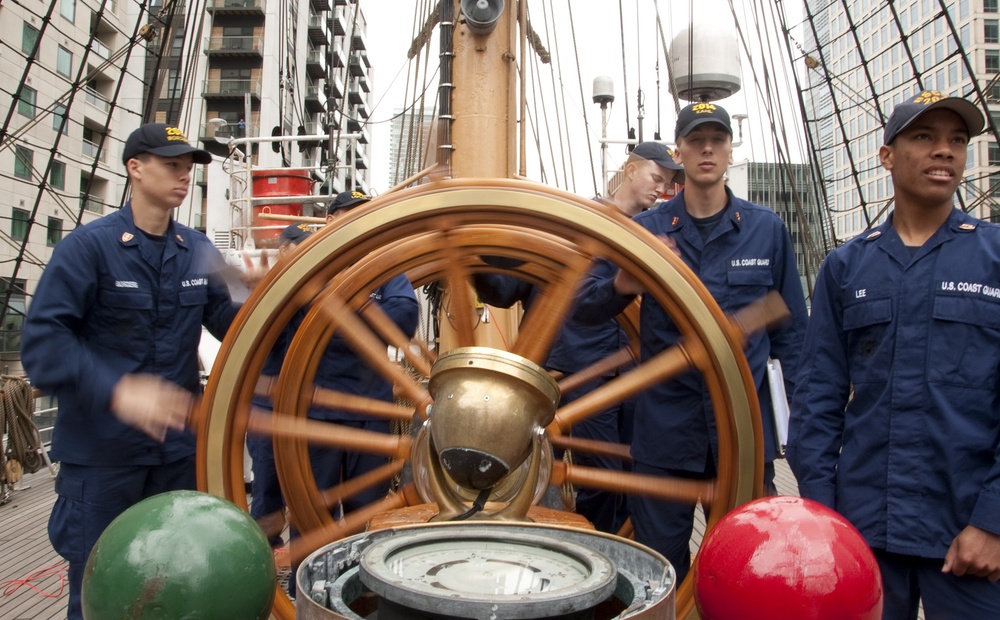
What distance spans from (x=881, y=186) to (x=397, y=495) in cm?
5071

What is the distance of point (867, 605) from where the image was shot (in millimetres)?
1220

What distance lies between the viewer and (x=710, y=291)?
2.39 metres

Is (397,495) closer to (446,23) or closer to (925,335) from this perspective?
(925,335)

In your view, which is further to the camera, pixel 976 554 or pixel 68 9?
pixel 68 9

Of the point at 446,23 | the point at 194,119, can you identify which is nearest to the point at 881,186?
the point at 194,119

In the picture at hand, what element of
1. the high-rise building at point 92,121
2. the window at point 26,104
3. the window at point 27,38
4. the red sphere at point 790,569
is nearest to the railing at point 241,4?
the high-rise building at point 92,121

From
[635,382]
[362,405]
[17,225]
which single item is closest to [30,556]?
[362,405]

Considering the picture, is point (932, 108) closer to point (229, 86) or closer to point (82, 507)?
point (82, 507)

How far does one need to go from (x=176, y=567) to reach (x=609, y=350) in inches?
98.4

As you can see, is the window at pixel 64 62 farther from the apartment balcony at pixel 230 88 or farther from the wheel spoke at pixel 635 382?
the wheel spoke at pixel 635 382

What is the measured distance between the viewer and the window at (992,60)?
34.1m

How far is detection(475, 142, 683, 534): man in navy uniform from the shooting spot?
3162mm

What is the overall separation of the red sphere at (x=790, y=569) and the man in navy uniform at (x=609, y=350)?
1.68m

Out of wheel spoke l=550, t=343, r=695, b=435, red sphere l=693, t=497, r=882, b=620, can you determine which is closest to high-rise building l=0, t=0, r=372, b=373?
wheel spoke l=550, t=343, r=695, b=435
